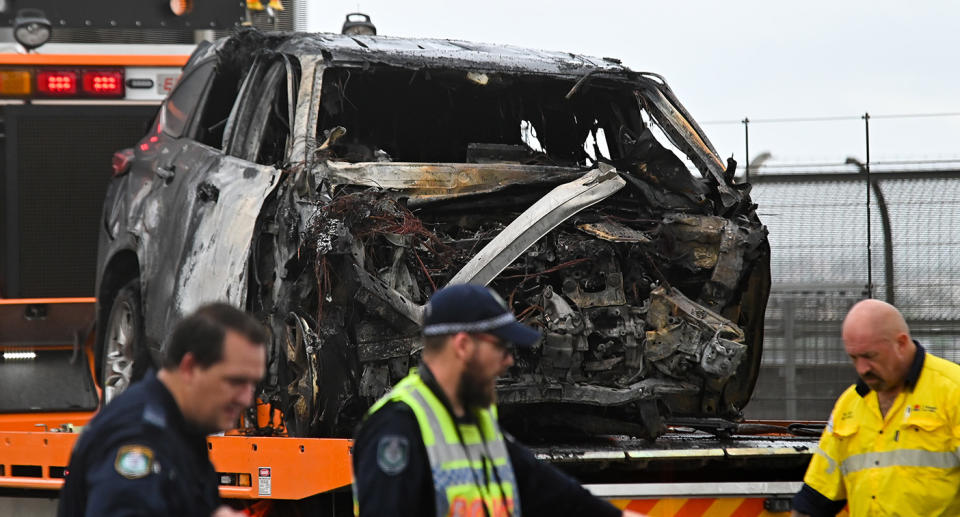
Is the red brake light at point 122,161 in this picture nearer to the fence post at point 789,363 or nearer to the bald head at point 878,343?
the bald head at point 878,343

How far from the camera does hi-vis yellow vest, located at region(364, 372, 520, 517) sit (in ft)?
10.2

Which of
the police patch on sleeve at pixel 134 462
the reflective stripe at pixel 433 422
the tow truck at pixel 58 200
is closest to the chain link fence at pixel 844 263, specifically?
the tow truck at pixel 58 200

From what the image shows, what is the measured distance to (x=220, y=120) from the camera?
7.35 meters

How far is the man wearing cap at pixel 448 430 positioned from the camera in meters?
3.04

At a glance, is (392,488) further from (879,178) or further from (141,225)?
(879,178)

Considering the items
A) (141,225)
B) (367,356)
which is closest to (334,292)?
(367,356)

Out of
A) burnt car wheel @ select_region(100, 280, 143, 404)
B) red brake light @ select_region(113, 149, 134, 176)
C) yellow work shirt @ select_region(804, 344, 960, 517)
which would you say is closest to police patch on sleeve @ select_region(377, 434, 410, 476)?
yellow work shirt @ select_region(804, 344, 960, 517)

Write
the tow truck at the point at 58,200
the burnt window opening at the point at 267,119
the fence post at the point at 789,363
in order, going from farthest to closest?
the fence post at the point at 789,363 < the tow truck at the point at 58,200 < the burnt window opening at the point at 267,119

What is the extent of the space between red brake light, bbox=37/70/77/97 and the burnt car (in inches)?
51.6

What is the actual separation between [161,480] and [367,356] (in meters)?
2.97

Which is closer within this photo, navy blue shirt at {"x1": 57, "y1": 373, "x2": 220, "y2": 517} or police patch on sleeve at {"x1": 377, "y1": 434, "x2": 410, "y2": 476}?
navy blue shirt at {"x1": 57, "y1": 373, "x2": 220, "y2": 517}

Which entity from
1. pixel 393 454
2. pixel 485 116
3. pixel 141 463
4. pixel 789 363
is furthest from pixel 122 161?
pixel 141 463

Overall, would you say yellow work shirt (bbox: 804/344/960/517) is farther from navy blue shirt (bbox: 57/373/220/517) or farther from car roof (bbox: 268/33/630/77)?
car roof (bbox: 268/33/630/77)

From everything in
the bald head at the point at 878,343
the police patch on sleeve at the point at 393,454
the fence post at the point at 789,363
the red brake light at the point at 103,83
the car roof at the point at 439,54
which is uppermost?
the car roof at the point at 439,54
